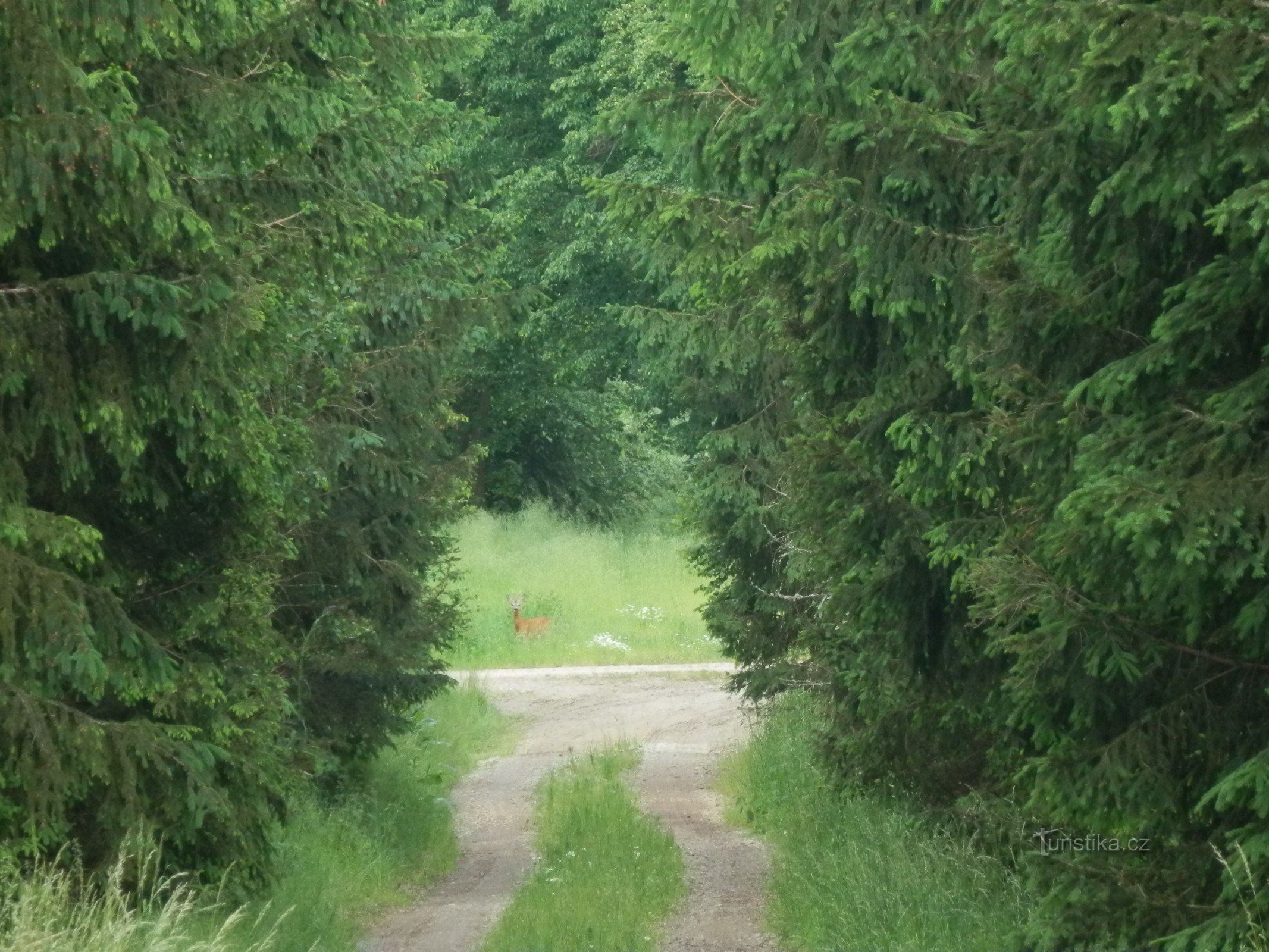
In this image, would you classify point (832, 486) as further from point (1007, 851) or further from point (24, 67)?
point (24, 67)

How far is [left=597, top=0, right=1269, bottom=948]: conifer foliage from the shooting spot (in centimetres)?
490

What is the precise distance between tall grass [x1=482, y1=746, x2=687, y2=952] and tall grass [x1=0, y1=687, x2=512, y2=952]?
1.02 m

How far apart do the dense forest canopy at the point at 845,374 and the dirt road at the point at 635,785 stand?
5.01 ft

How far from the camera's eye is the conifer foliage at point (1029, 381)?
4902mm

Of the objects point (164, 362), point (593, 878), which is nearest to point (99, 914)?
point (164, 362)

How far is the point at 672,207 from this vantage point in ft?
30.4

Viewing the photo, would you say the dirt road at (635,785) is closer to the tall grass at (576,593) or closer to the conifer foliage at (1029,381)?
the tall grass at (576,593)

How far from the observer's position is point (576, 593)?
3042cm

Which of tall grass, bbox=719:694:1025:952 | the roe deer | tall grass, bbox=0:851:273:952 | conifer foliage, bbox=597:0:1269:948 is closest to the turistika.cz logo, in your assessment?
conifer foliage, bbox=597:0:1269:948

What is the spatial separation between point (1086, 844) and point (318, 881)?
542cm

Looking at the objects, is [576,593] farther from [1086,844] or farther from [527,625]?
[1086,844]

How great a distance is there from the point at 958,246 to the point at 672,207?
2.27 m

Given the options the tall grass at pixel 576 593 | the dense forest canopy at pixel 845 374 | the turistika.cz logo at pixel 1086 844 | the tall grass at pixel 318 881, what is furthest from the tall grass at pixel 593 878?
the tall grass at pixel 576 593

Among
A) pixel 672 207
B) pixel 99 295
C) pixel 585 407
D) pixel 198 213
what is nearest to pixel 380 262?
pixel 672 207
